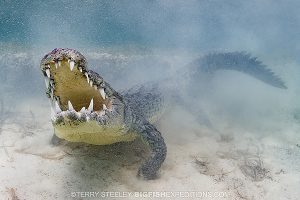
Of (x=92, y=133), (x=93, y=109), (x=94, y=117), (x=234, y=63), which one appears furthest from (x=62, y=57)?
(x=234, y=63)

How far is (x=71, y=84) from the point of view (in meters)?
2.98

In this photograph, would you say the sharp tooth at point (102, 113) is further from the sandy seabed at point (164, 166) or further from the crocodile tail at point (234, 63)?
the crocodile tail at point (234, 63)

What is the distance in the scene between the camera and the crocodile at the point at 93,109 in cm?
281

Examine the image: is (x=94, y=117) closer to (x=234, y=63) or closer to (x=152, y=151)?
(x=152, y=151)

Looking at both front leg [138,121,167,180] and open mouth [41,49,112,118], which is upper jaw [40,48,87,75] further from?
front leg [138,121,167,180]

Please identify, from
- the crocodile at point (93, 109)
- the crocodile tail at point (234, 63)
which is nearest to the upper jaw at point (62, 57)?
the crocodile at point (93, 109)

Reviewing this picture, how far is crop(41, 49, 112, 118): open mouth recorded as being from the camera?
275 cm

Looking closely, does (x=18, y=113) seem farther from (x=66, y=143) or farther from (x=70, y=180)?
(x=70, y=180)

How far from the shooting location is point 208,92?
6.20 m

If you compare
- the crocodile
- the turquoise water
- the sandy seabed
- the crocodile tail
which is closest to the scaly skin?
the crocodile

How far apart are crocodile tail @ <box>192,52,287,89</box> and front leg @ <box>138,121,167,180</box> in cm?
273

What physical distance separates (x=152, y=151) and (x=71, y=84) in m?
1.17

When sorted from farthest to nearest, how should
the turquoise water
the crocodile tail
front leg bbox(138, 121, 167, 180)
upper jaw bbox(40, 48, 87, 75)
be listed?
the turquoise water < the crocodile tail < front leg bbox(138, 121, 167, 180) < upper jaw bbox(40, 48, 87, 75)

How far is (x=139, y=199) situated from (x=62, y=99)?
1.14 meters
